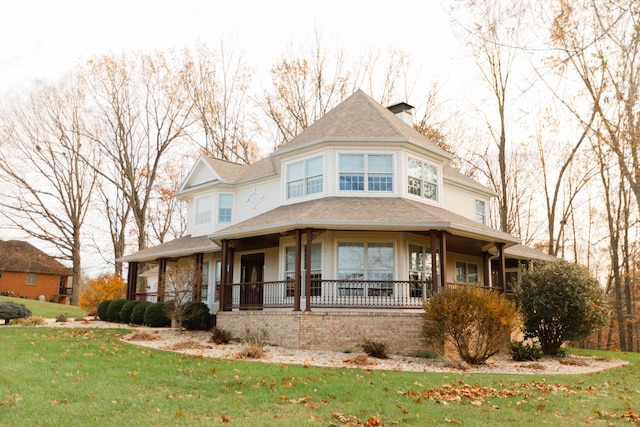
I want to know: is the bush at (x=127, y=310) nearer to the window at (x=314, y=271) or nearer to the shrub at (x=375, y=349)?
the window at (x=314, y=271)

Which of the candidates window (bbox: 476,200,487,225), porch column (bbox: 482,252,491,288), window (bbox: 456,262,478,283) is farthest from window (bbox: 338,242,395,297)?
window (bbox: 476,200,487,225)

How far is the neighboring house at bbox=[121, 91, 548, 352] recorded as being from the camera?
47.6 ft

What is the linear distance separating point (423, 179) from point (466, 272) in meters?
5.35

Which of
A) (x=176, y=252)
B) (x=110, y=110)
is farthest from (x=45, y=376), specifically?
(x=110, y=110)

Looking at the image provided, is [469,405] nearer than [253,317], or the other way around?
[469,405]

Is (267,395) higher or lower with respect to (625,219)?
lower

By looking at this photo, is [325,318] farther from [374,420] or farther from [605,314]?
[605,314]

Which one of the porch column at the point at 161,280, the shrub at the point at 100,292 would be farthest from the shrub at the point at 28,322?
the shrub at the point at 100,292

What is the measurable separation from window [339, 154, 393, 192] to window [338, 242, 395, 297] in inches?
82.6

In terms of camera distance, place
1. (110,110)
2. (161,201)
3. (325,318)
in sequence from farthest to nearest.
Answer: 1. (161,201)
2. (110,110)
3. (325,318)

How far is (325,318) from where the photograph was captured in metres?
14.2

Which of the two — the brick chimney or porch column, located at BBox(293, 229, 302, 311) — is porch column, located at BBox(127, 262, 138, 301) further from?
the brick chimney

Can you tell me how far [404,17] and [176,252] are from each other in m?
17.1

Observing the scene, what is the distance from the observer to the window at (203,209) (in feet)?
72.4
